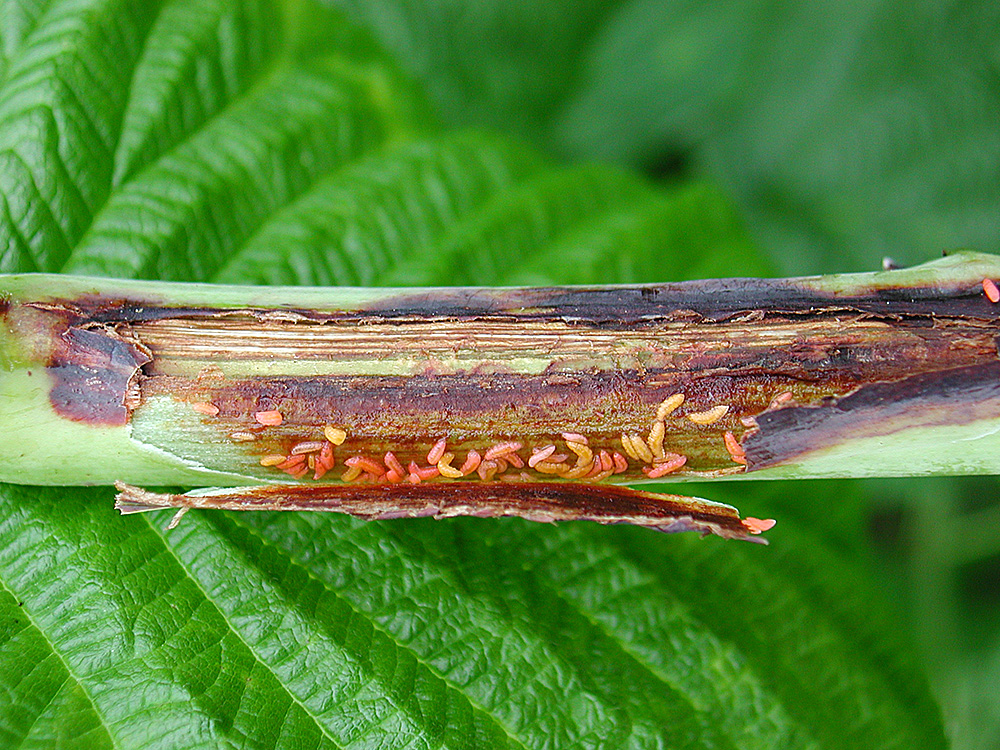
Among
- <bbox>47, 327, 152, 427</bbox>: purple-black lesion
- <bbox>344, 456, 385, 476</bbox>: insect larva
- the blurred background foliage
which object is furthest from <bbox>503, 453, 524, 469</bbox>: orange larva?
the blurred background foliage

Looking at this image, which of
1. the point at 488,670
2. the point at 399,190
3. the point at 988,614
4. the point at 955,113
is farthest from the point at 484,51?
the point at 988,614

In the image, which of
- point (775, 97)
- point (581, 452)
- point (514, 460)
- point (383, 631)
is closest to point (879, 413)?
point (581, 452)

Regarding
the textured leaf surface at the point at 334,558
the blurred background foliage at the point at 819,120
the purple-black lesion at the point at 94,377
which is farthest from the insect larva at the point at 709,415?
the blurred background foliage at the point at 819,120

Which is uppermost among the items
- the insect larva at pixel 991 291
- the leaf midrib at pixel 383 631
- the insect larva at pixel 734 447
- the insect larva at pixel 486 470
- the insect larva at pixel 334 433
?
the insect larva at pixel 991 291

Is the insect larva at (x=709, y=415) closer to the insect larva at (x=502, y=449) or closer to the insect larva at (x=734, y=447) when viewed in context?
the insect larva at (x=734, y=447)

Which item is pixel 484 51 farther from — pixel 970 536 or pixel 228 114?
pixel 970 536

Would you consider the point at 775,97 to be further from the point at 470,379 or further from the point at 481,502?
the point at 481,502

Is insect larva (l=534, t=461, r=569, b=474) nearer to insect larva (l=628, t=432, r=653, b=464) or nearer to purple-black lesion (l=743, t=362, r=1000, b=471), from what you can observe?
insect larva (l=628, t=432, r=653, b=464)
